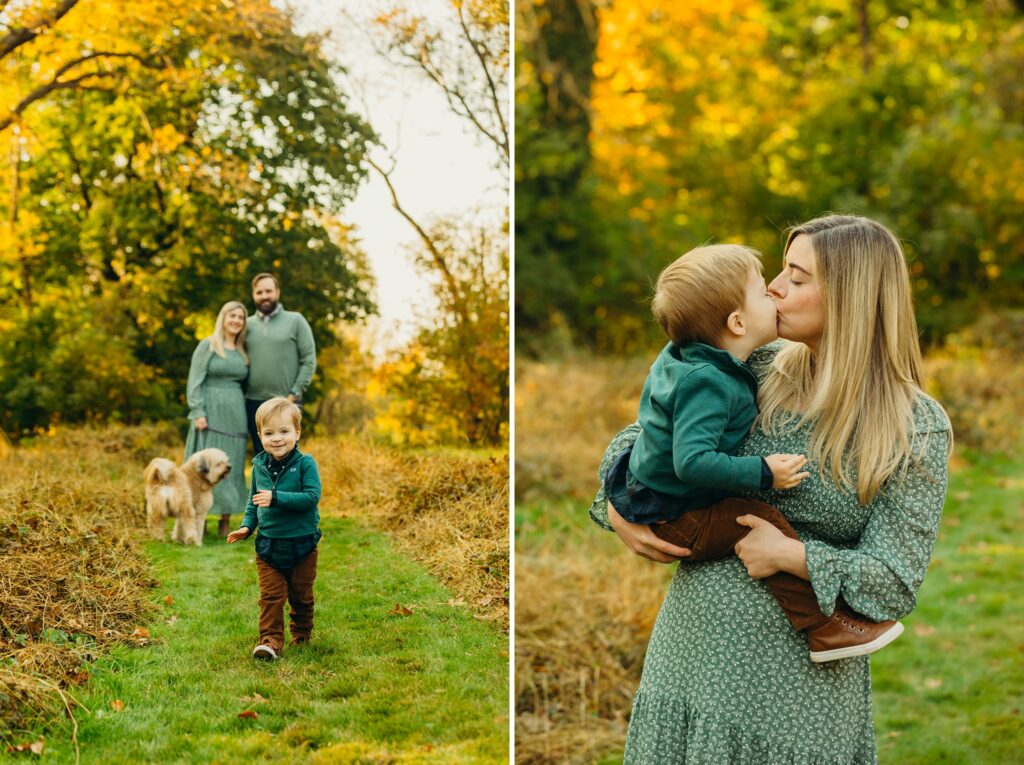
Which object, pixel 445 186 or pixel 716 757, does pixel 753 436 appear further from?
pixel 445 186

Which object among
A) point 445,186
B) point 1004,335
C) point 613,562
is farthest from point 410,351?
point 1004,335

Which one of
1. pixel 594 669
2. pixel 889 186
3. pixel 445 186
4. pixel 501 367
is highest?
pixel 889 186

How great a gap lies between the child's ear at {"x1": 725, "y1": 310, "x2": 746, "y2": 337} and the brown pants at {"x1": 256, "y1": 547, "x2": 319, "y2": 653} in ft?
6.31

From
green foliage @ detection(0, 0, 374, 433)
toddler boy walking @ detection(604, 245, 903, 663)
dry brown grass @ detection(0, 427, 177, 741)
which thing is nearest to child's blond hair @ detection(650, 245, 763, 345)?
toddler boy walking @ detection(604, 245, 903, 663)

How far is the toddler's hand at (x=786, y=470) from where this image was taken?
239cm

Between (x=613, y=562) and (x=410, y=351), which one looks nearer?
(x=410, y=351)

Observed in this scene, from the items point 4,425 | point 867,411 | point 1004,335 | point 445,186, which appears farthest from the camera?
point 1004,335

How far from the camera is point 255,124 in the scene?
4027 mm

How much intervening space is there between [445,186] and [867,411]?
7.27 feet

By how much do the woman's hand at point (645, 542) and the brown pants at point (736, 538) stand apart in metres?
0.02

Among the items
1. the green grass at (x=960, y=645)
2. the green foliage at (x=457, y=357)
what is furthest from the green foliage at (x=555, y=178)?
the green foliage at (x=457, y=357)

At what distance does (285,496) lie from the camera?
3.59 metres

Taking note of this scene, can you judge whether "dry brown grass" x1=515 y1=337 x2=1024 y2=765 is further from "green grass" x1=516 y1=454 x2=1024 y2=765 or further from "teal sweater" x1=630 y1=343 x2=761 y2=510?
"teal sweater" x1=630 y1=343 x2=761 y2=510

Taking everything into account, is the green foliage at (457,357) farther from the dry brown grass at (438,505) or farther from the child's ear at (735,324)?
the child's ear at (735,324)
